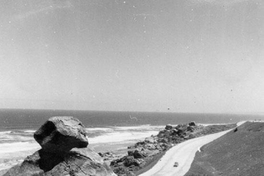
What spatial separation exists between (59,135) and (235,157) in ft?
71.8

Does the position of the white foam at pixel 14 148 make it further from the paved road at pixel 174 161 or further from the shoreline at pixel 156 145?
the paved road at pixel 174 161

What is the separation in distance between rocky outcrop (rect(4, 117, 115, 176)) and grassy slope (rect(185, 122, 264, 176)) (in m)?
14.7

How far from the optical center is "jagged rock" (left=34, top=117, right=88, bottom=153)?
1152 centimetres

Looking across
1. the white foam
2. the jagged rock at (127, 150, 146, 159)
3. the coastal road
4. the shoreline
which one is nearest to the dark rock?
the shoreline

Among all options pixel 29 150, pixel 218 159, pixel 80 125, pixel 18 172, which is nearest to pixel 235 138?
pixel 218 159

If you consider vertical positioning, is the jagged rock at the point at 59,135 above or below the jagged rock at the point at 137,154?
above

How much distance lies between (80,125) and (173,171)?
15.6m

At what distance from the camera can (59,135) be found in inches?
451

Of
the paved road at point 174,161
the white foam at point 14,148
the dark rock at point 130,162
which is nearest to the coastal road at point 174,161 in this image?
the paved road at point 174,161

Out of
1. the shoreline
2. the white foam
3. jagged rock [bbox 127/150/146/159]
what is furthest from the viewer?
the white foam

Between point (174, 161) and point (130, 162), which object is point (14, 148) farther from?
point (174, 161)

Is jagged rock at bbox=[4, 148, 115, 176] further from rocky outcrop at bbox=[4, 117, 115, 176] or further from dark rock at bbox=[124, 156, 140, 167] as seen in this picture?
dark rock at bbox=[124, 156, 140, 167]

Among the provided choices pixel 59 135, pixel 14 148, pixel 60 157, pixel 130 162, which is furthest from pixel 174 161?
pixel 14 148

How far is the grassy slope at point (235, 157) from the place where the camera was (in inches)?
896
